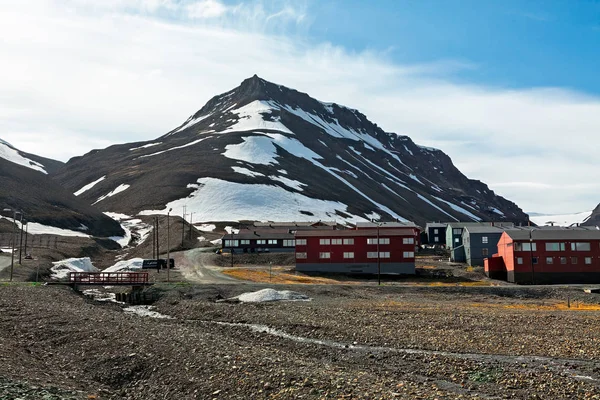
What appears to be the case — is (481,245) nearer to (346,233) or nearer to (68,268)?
(346,233)

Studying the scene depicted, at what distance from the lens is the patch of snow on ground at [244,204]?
173 meters

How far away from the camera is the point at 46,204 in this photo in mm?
161375

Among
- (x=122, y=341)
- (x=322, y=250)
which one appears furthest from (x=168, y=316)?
(x=322, y=250)

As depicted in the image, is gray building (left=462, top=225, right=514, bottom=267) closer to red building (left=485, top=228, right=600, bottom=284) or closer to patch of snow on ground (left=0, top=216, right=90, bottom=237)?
red building (left=485, top=228, right=600, bottom=284)

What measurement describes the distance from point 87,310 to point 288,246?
80290 mm

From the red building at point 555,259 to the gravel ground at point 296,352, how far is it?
115 feet

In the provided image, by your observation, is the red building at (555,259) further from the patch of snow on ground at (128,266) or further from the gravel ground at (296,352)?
the patch of snow on ground at (128,266)

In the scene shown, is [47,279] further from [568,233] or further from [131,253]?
[568,233]

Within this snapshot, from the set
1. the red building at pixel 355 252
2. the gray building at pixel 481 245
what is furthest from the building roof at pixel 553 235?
the gray building at pixel 481 245

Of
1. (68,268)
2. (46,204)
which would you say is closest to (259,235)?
(68,268)

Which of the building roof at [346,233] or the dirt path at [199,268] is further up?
the building roof at [346,233]

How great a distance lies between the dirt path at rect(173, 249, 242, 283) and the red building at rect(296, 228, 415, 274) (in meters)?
15.4

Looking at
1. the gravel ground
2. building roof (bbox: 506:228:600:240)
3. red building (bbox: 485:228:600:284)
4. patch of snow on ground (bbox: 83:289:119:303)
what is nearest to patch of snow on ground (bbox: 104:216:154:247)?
patch of snow on ground (bbox: 83:289:119:303)

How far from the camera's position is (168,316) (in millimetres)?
47094
